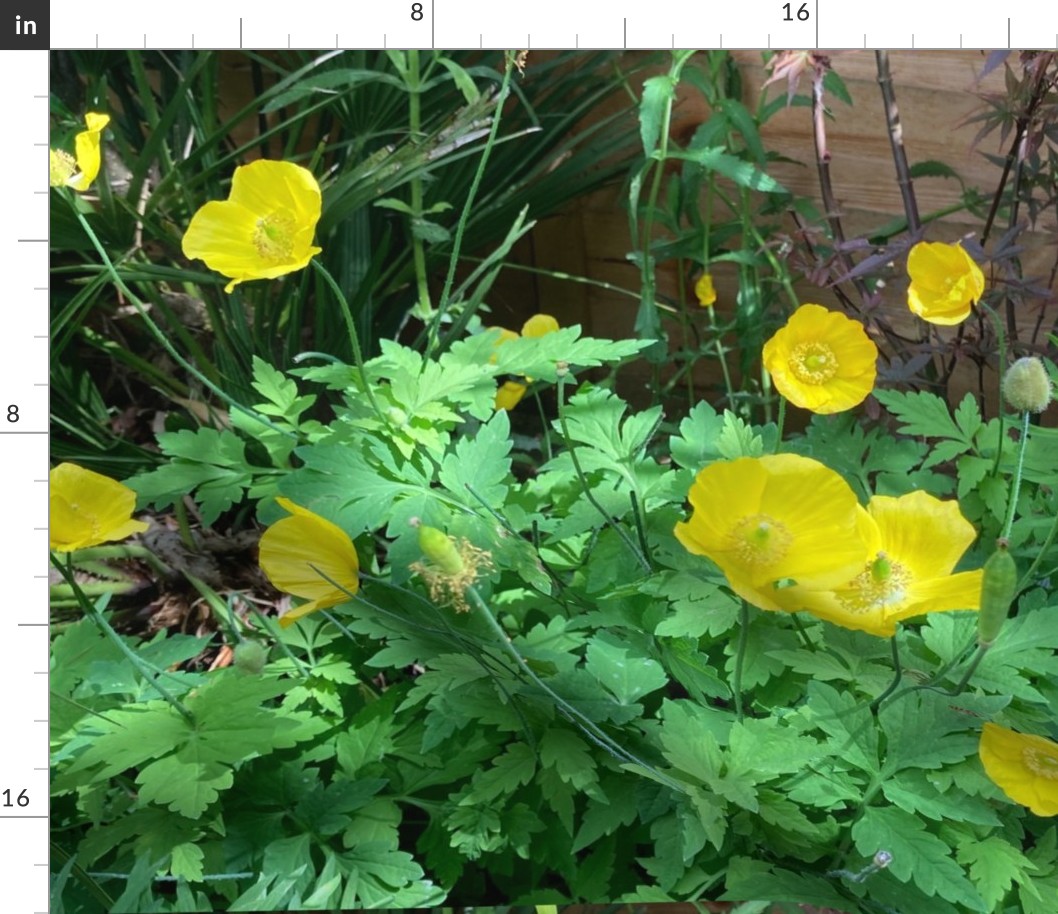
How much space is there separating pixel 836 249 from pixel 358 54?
690 mm

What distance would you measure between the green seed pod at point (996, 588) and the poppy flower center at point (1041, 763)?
18cm

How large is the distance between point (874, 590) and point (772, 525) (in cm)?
11

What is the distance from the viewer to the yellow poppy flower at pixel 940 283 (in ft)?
3.67

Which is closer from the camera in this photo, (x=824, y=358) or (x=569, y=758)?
(x=569, y=758)

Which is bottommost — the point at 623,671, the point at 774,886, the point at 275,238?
the point at 774,886

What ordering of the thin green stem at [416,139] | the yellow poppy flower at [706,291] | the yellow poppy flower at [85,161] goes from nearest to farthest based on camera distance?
the yellow poppy flower at [85,161], the thin green stem at [416,139], the yellow poppy flower at [706,291]

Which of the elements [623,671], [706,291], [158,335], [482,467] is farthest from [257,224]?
[706,291]

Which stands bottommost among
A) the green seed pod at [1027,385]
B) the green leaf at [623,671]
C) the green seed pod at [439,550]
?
the green leaf at [623,671]

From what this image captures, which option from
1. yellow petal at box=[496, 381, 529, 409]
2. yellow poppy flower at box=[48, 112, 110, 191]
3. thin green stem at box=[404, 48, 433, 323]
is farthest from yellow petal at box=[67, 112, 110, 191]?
yellow petal at box=[496, 381, 529, 409]

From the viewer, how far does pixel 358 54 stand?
56.6 inches

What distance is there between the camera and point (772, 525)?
788mm

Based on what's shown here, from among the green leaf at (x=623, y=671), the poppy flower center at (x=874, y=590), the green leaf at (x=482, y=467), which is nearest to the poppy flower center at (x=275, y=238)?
the green leaf at (x=482, y=467)
